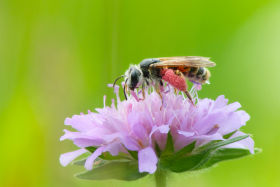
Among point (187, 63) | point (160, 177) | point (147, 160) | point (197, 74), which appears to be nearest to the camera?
point (147, 160)

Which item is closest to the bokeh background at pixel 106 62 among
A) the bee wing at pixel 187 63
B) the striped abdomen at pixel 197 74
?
the striped abdomen at pixel 197 74

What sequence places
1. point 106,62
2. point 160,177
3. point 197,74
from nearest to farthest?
point 160,177, point 197,74, point 106,62

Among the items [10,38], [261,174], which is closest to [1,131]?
[10,38]

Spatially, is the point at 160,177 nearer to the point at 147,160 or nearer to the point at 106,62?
the point at 147,160

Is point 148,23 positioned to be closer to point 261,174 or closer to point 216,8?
point 216,8

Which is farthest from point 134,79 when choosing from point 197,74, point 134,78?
point 197,74

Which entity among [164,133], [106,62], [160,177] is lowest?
[160,177]

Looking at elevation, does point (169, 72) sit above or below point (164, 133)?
above
